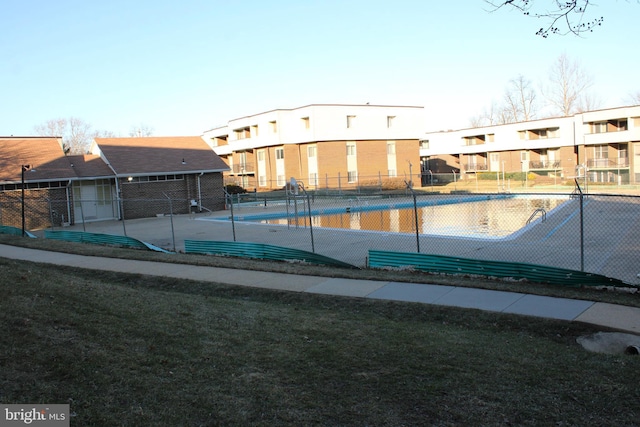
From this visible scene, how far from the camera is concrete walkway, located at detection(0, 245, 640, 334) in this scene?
26.0 feet

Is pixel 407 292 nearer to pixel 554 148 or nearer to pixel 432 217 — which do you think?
pixel 432 217

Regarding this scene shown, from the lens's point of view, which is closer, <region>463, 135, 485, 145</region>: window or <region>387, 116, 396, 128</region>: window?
<region>387, 116, 396, 128</region>: window

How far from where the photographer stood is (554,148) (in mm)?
65938

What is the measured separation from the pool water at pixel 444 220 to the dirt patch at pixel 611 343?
42.3ft

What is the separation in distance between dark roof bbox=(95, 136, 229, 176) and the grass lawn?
1152 inches

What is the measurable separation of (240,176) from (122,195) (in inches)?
1414

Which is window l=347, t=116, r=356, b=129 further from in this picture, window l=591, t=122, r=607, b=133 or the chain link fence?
window l=591, t=122, r=607, b=133

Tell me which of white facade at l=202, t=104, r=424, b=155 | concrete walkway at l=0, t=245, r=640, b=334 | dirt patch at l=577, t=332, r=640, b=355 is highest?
white facade at l=202, t=104, r=424, b=155

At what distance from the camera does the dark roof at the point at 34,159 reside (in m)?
31.2

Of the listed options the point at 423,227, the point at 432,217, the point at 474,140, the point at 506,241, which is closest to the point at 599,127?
the point at 474,140

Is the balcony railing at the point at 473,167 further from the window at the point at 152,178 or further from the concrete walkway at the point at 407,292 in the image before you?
the concrete walkway at the point at 407,292

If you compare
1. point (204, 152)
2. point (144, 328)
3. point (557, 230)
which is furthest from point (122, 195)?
point (144, 328)

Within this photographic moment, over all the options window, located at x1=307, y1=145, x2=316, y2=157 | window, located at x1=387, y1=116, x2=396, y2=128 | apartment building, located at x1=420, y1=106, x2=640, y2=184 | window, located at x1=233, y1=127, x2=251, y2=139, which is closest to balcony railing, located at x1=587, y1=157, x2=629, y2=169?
apartment building, located at x1=420, y1=106, x2=640, y2=184

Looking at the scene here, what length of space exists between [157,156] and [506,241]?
27196 millimetres
